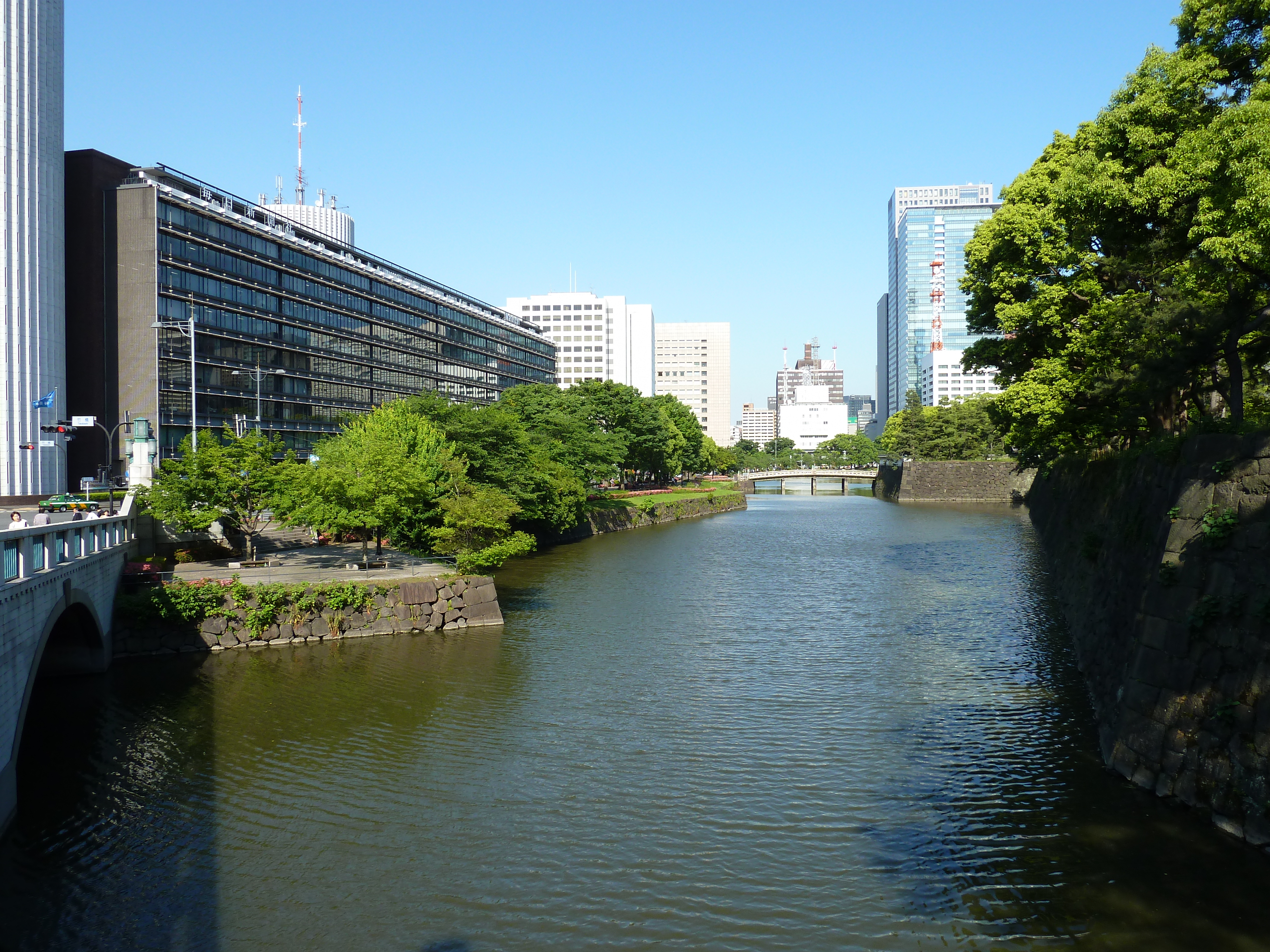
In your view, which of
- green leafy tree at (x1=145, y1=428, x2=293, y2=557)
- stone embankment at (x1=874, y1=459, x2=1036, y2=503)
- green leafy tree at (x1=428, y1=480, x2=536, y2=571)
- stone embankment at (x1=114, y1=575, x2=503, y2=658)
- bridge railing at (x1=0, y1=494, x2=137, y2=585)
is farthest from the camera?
stone embankment at (x1=874, y1=459, x2=1036, y2=503)

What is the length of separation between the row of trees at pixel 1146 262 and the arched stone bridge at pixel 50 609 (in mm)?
26853

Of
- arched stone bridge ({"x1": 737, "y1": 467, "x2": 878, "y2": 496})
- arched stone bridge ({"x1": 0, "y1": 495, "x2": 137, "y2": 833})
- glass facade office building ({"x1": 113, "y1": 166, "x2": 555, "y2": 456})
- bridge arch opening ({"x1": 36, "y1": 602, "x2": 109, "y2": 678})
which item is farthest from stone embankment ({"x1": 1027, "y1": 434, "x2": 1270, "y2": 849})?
arched stone bridge ({"x1": 737, "y1": 467, "x2": 878, "y2": 496})

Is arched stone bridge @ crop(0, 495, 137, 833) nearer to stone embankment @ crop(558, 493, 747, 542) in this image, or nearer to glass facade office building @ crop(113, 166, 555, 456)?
glass facade office building @ crop(113, 166, 555, 456)

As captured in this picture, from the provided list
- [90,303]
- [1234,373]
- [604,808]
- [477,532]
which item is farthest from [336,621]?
[90,303]

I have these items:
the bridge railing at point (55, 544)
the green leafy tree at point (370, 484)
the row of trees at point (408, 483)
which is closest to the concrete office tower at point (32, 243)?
the row of trees at point (408, 483)

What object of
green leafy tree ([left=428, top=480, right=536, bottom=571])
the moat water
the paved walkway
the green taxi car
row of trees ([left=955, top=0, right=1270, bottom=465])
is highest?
row of trees ([left=955, top=0, right=1270, bottom=465])

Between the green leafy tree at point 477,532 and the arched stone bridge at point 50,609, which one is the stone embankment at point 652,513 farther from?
the arched stone bridge at point 50,609

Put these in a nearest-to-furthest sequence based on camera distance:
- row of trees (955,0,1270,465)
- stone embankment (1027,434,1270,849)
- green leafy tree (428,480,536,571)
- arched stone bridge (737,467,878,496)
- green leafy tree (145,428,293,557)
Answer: stone embankment (1027,434,1270,849) → row of trees (955,0,1270,465) → green leafy tree (145,428,293,557) → green leafy tree (428,480,536,571) → arched stone bridge (737,467,878,496)

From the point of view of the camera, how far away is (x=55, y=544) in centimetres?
2172

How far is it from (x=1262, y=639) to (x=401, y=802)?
56.2ft

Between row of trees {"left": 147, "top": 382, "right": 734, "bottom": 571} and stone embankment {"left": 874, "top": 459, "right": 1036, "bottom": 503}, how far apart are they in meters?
73.1

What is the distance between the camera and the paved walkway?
36.3 m

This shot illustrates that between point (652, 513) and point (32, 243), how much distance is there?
58742 mm

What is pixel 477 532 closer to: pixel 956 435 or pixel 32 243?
pixel 32 243
